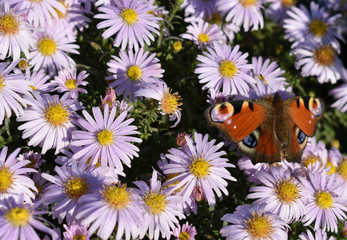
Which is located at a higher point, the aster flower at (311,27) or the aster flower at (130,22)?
the aster flower at (311,27)

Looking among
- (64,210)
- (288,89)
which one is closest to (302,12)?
(288,89)

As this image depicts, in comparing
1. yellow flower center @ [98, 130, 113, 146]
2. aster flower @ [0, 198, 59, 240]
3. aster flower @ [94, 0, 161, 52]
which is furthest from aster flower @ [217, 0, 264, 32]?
aster flower @ [0, 198, 59, 240]

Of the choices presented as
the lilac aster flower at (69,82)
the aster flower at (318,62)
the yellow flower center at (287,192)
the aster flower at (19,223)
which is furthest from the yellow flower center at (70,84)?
the aster flower at (318,62)

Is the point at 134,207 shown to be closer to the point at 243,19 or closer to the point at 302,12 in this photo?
the point at 243,19

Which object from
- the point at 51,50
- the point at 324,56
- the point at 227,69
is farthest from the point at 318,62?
the point at 51,50

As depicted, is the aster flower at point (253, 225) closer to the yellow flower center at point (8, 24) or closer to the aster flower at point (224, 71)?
the aster flower at point (224, 71)

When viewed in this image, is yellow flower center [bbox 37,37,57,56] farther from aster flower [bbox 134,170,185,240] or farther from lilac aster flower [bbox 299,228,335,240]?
lilac aster flower [bbox 299,228,335,240]
